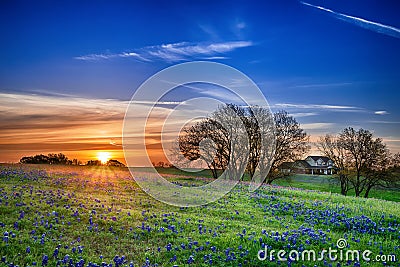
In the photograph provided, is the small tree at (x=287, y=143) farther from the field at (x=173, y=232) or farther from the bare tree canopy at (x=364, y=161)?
the field at (x=173, y=232)

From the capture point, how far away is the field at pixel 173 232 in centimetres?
926

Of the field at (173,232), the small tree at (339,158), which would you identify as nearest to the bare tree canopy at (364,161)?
the small tree at (339,158)

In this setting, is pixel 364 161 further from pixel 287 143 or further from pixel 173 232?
pixel 173 232

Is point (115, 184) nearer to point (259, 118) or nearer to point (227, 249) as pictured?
point (227, 249)

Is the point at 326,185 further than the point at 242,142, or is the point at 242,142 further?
the point at 326,185

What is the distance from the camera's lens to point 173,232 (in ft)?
37.3

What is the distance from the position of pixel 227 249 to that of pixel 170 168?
4255 centimetres

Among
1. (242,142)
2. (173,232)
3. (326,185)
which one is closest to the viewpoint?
(173,232)

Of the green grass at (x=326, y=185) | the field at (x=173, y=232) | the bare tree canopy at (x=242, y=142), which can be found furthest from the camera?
the green grass at (x=326, y=185)

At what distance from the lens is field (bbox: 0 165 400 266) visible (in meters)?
9.26

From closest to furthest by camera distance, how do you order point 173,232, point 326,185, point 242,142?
point 173,232 < point 242,142 < point 326,185

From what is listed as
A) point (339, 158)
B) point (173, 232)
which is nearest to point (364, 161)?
point (339, 158)

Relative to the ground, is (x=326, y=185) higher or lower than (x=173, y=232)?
lower

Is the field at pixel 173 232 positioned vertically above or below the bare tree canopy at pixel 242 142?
below
